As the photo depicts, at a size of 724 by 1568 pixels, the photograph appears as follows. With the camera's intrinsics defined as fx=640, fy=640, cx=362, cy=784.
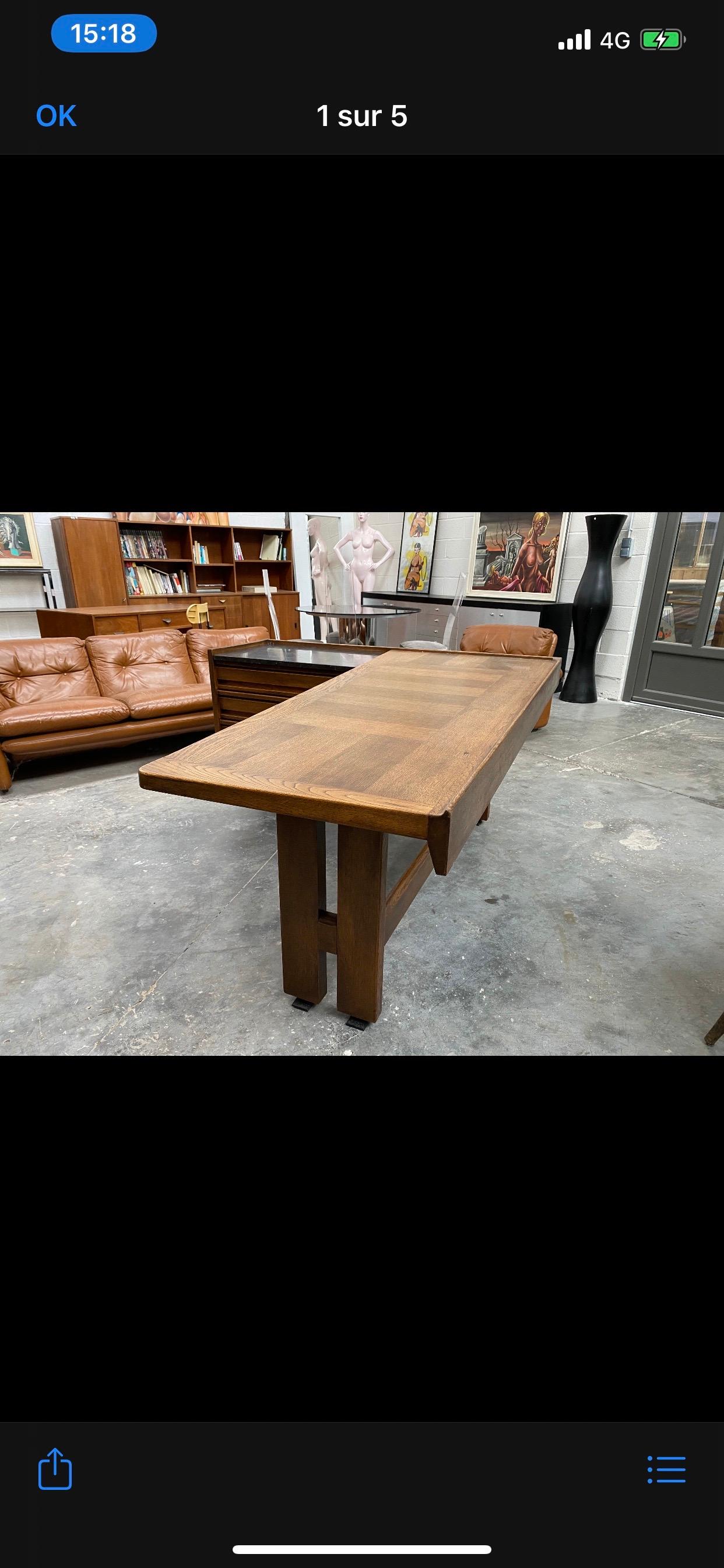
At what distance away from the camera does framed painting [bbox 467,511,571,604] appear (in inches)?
232

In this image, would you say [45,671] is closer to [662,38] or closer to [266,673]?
[266,673]

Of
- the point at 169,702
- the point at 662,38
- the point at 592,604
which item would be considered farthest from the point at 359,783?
the point at 592,604

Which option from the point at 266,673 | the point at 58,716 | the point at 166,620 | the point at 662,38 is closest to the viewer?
the point at 662,38

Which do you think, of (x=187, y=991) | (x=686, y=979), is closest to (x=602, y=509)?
(x=187, y=991)

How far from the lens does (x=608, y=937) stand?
7.14ft

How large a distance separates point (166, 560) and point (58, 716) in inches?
117

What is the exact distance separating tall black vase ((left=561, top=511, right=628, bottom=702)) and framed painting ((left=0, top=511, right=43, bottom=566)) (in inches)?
178

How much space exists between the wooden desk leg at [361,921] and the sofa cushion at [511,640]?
10.3 ft

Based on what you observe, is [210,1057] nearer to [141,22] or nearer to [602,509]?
[602,509]

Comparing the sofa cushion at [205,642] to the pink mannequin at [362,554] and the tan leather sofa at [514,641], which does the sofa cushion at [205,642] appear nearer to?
the tan leather sofa at [514,641]

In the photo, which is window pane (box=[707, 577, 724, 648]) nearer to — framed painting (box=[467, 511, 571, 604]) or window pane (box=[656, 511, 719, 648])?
window pane (box=[656, 511, 719, 648])

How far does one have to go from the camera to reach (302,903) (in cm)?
175

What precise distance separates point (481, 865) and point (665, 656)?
12.4 ft

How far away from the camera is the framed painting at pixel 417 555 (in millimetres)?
6859
